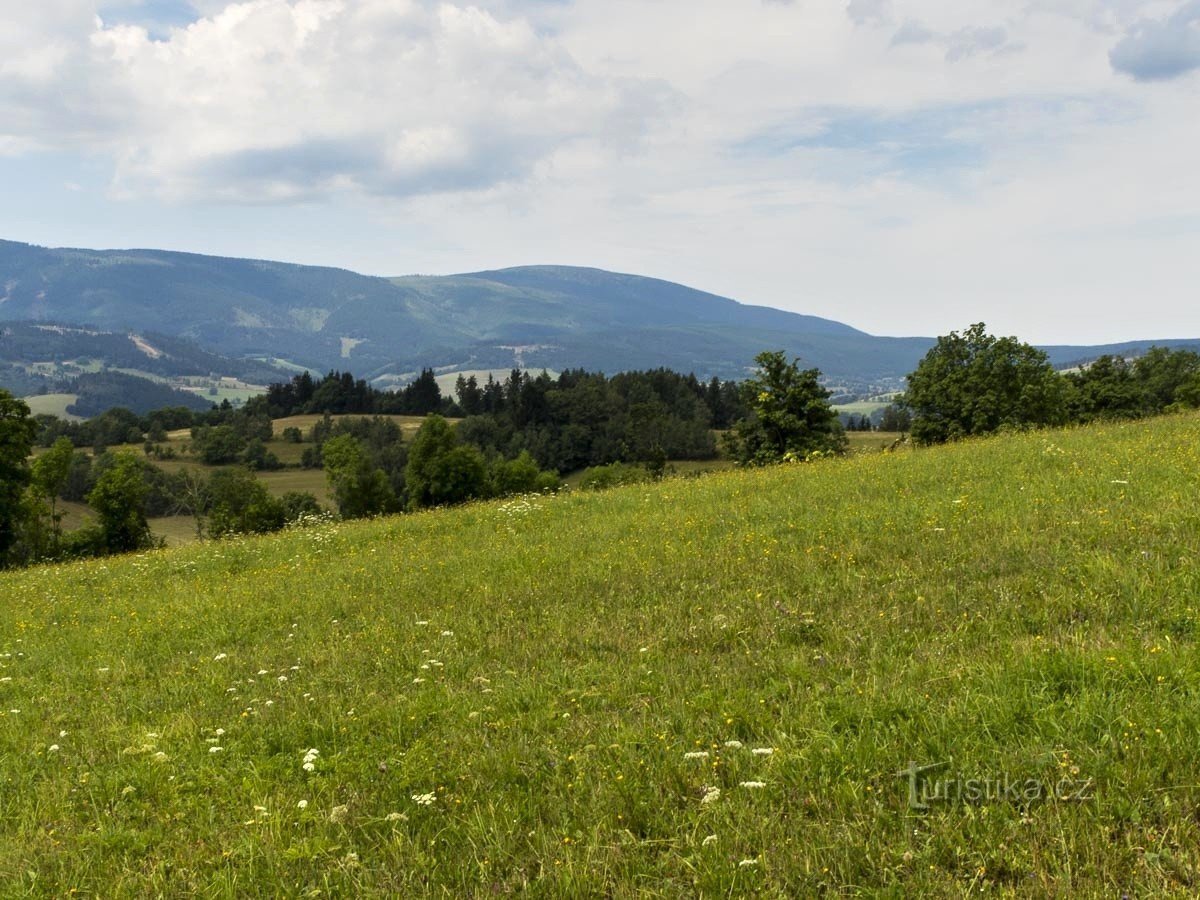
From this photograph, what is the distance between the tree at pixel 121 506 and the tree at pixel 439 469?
2763cm

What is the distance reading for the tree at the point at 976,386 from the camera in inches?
2437

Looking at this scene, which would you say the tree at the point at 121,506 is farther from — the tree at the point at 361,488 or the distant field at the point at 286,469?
the distant field at the point at 286,469

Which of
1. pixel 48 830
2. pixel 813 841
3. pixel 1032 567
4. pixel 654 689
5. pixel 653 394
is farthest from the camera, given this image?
pixel 653 394

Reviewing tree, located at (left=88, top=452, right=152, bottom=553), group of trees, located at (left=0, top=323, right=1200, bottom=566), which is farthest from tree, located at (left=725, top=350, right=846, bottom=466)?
tree, located at (left=88, top=452, right=152, bottom=553)

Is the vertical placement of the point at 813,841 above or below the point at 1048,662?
below

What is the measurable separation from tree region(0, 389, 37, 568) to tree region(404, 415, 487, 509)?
44.2 m

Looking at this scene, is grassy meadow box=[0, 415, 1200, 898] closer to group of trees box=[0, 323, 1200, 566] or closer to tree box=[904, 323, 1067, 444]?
group of trees box=[0, 323, 1200, 566]

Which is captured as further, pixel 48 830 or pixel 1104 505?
pixel 1104 505

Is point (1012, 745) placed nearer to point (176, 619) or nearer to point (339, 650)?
point (339, 650)

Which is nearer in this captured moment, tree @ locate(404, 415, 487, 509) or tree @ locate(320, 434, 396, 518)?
tree @ locate(404, 415, 487, 509)

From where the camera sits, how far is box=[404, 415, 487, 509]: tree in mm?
89000

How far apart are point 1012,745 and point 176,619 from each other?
40.3 feet

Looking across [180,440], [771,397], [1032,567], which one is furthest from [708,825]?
[180,440]

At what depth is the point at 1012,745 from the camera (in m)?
5.08
